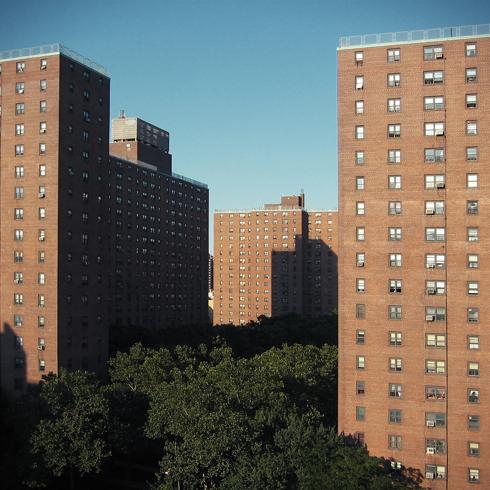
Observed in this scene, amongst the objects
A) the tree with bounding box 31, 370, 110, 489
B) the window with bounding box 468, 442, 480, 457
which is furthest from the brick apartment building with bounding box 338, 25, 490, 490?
the tree with bounding box 31, 370, 110, 489

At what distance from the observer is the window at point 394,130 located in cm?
7012

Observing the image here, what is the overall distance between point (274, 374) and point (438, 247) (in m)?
31.9

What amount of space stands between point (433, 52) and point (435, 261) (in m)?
23.5

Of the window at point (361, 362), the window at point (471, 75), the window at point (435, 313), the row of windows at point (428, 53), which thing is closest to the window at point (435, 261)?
the window at point (435, 313)

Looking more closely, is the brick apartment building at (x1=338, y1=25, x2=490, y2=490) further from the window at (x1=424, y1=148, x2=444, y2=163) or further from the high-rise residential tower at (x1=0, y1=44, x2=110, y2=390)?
the high-rise residential tower at (x1=0, y1=44, x2=110, y2=390)

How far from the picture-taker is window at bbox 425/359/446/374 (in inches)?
2677

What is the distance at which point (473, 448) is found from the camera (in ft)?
216

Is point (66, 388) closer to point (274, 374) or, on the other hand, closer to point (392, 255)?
point (274, 374)

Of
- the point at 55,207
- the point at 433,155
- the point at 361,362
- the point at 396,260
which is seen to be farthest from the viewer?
the point at 55,207

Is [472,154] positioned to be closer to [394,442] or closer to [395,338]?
[395,338]

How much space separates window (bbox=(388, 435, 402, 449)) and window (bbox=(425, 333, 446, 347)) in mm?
10797

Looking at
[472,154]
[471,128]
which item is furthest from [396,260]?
[471,128]

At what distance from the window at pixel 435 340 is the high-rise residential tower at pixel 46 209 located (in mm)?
54024

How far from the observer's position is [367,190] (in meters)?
Answer: 70.9
